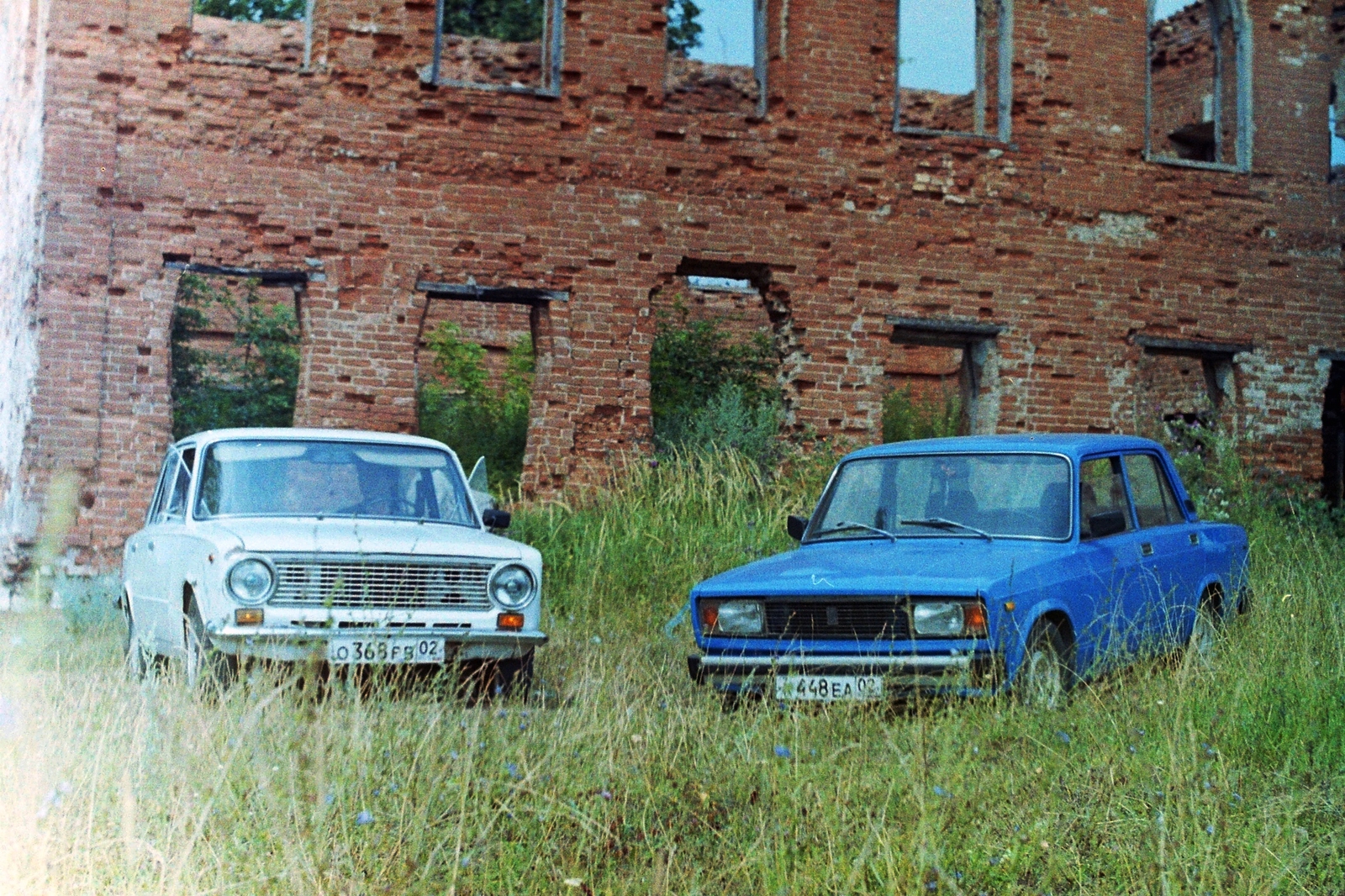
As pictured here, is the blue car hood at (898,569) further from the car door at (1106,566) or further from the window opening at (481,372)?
the window opening at (481,372)

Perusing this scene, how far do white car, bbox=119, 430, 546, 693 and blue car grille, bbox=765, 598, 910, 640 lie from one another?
129cm

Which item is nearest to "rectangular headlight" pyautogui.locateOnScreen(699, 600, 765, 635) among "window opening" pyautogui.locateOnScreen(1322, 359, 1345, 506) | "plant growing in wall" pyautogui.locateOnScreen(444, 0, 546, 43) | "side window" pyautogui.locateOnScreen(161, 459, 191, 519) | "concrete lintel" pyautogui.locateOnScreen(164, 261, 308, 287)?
"side window" pyautogui.locateOnScreen(161, 459, 191, 519)

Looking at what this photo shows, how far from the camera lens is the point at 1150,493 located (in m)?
8.05

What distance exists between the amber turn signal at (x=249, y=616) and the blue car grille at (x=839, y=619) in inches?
93.4

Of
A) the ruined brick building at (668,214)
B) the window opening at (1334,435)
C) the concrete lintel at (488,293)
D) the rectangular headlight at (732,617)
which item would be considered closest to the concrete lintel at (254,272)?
the ruined brick building at (668,214)

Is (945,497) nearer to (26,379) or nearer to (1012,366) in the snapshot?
(1012,366)

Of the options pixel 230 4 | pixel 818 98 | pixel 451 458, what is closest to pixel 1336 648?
pixel 451 458

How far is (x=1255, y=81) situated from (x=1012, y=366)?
4.41 m

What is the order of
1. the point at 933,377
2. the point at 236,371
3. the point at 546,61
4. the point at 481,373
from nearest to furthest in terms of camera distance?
the point at 546,61 < the point at 481,373 < the point at 236,371 < the point at 933,377

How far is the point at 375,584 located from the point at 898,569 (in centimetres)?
250

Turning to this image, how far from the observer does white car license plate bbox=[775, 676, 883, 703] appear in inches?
242

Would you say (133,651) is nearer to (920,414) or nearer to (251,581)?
(251,581)

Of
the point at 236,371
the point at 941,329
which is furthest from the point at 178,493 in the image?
the point at 236,371

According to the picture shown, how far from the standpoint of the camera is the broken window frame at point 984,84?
14.7m
